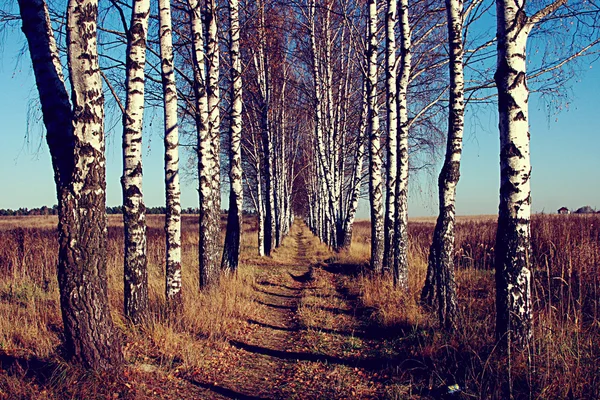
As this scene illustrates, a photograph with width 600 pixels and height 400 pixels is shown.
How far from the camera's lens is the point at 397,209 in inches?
321

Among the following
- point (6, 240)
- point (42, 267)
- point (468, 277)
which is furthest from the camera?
point (6, 240)

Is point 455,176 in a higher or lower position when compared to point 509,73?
lower

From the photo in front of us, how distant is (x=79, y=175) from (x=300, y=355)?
3303 millimetres

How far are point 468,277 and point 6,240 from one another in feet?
47.5

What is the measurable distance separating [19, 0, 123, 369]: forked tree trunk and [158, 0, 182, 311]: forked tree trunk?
101 inches

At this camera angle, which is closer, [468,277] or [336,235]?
[468,277]

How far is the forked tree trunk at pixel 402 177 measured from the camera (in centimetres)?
801

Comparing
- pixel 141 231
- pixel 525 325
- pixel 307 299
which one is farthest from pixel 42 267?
pixel 525 325

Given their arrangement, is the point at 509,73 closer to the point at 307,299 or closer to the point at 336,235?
the point at 307,299

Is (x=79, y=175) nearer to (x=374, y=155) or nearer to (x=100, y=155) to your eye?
(x=100, y=155)

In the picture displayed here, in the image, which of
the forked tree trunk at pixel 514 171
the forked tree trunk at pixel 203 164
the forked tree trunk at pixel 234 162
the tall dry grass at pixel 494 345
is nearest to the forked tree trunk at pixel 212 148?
the forked tree trunk at pixel 203 164

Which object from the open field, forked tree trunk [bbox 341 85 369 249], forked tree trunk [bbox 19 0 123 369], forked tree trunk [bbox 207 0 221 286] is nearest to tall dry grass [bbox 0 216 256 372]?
the open field

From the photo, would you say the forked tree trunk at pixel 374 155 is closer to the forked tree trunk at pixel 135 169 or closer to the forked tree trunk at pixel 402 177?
the forked tree trunk at pixel 402 177

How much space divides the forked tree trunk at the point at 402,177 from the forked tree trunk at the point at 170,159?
157 inches
